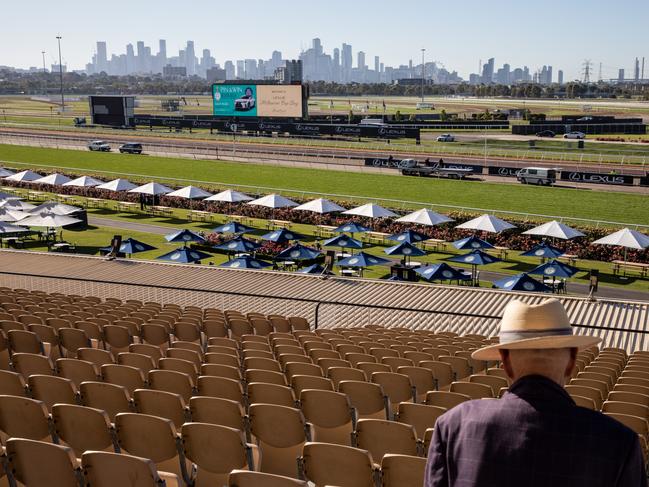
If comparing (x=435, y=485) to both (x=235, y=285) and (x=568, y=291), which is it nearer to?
(x=235, y=285)

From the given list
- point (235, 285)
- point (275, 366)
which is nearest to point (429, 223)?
A: point (235, 285)

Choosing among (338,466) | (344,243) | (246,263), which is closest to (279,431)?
(338,466)

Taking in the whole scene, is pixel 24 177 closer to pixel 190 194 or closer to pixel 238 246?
pixel 190 194

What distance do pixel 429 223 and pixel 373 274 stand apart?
15.8 ft

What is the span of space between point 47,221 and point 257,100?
55.5 m

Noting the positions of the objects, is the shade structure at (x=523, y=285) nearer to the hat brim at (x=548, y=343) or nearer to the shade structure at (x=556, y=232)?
the shade structure at (x=556, y=232)

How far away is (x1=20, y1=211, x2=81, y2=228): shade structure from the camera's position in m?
31.1

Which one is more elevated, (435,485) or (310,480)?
(435,485)

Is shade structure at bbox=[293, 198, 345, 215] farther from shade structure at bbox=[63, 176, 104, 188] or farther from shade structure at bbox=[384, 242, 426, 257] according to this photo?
shade structure at bbox=[63, 176, 104, 188]

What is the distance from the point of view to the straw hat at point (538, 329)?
9.49 ft

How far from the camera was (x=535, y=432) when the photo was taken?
2766mm

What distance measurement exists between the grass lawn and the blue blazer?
126 ft

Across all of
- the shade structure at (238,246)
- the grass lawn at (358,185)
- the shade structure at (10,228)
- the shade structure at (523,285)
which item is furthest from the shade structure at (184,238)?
the grass lawn at (358,185)

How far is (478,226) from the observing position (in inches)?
1273
